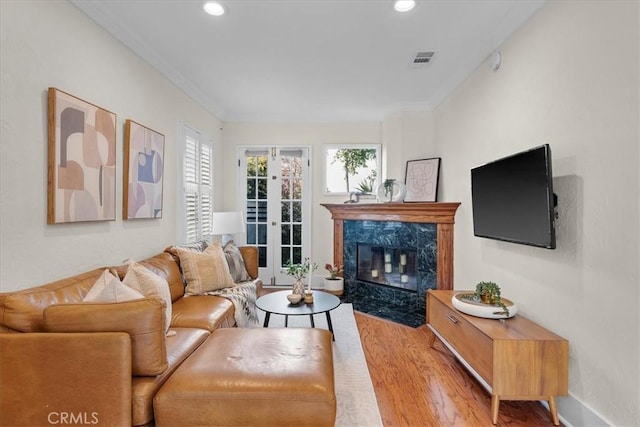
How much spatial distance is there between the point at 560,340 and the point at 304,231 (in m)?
3.55

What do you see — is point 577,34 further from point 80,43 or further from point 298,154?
point 298,154

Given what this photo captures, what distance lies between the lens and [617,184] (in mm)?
1564

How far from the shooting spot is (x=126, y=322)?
1457 mm

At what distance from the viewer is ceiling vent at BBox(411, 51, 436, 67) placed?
2.90m

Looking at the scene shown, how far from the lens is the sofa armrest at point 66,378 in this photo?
1.40 m

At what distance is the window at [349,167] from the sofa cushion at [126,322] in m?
3.69

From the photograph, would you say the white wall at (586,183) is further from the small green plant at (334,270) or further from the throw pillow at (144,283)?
the throw pillow at (144,283)

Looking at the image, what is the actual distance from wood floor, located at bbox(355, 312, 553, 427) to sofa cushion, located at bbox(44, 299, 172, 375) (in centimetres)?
137

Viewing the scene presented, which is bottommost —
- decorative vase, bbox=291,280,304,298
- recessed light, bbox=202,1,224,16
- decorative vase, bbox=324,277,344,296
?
decorative vase, bbox=324,277,344,296

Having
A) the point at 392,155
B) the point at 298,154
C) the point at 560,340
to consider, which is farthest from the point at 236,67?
the point at 560,340

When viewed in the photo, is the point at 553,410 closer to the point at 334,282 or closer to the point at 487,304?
the point at 487,304

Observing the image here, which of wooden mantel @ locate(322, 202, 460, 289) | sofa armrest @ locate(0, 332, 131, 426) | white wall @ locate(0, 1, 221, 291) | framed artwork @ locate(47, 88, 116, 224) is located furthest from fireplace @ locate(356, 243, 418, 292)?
sofa armrest @ locate(0, 332, 131, 426)

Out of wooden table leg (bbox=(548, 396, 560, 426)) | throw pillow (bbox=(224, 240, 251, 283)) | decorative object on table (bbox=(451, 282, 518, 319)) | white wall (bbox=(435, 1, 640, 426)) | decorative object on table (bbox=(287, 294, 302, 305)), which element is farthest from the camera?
throw pillow (bbox=(224, 240, 251, 283))

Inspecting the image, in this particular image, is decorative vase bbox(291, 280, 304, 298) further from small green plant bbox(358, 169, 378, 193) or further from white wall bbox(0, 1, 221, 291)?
small green plant bbox(358, 169, 378, 193)
